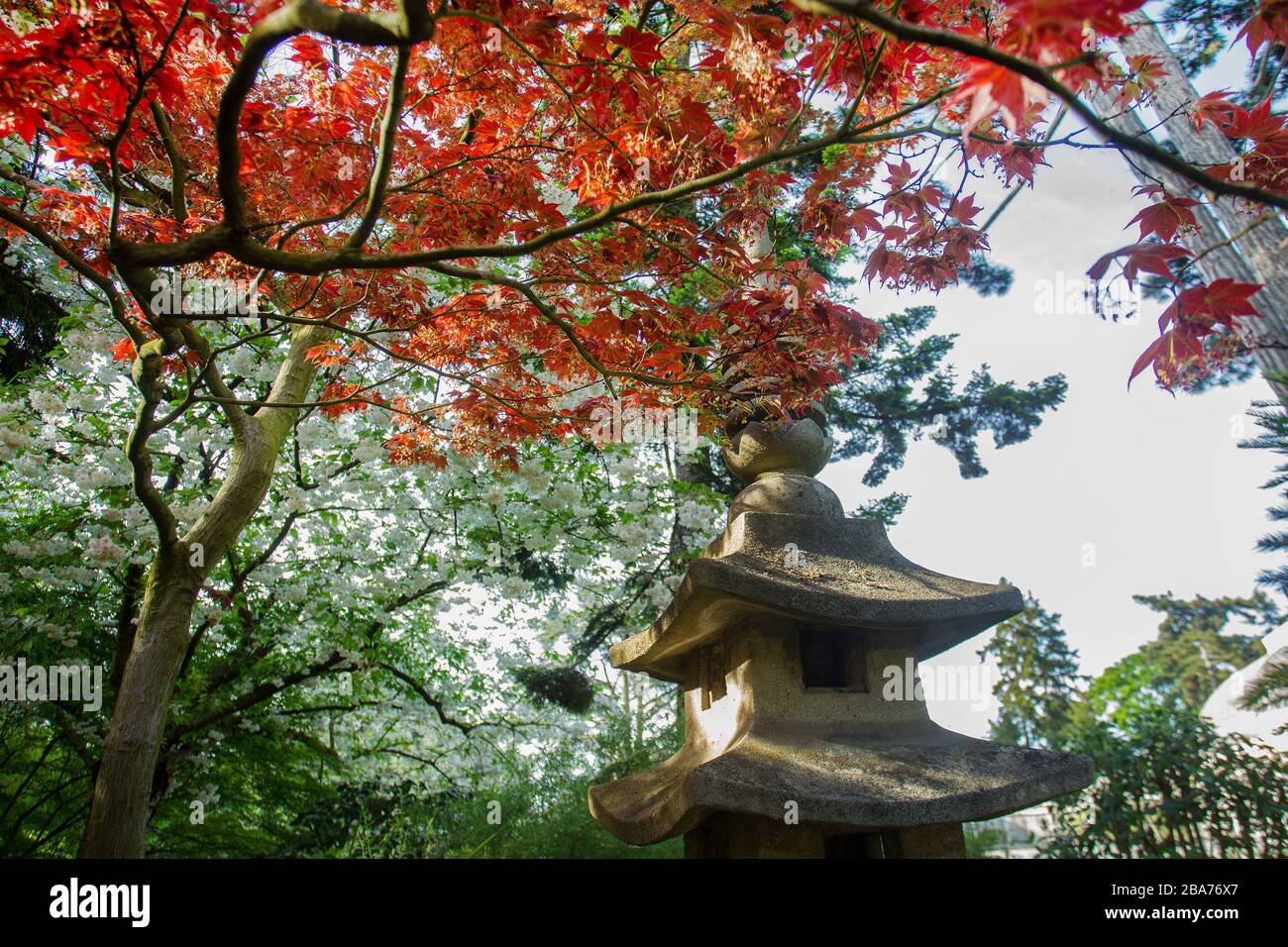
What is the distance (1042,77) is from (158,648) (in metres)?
5.16

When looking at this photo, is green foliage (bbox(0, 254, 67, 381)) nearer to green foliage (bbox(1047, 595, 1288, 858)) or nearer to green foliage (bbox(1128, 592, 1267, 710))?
green foliage (bbox(1047, 595, 1288, 858))

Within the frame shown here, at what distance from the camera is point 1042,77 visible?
1171mm

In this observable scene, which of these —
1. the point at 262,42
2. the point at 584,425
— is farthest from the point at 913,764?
the point at 262,42

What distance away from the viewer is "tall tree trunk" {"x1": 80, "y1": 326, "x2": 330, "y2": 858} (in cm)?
406

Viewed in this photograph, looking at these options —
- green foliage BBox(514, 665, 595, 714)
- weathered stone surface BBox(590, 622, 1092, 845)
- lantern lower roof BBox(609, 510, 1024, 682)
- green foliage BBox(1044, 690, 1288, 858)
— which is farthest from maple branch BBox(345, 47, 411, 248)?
green foliage BBox(514, 665, 595, 714)

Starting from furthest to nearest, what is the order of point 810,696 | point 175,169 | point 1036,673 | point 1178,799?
1. point 1036,673
2. point 1178,799
3. point 810,696
4. point 175,169

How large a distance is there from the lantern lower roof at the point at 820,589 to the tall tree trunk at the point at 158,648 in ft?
9.56

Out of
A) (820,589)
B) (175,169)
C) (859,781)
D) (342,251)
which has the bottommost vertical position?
(859,781)

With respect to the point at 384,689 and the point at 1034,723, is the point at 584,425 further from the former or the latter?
the point at 1034,723

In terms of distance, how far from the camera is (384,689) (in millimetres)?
10922

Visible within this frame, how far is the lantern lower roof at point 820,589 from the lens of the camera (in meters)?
3.23

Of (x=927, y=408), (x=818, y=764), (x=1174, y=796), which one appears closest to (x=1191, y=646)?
(x=927, y=408)

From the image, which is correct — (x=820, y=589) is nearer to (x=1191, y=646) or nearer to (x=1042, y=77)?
(x=1042, y=77)
